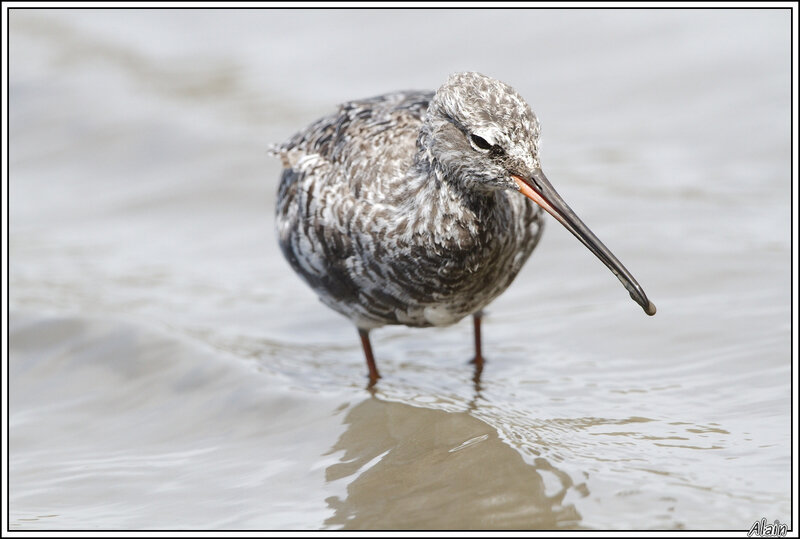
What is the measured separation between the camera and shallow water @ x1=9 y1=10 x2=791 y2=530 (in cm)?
544

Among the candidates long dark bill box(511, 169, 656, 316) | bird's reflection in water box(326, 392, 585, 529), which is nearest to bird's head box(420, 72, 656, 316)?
long dark bill box(511, 169, 656, 316)

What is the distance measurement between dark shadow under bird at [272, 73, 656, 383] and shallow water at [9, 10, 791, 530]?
2.49 feet

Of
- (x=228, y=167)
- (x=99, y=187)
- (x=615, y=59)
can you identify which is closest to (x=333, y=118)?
(x=228, y=167)

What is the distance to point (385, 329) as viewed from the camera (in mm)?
8188

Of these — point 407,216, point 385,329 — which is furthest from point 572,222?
point 385,329

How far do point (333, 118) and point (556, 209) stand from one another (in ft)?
7.86

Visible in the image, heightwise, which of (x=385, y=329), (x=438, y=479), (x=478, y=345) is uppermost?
(x=385, y=329)

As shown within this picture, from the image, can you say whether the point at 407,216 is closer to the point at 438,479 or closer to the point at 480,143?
the point at 480,143

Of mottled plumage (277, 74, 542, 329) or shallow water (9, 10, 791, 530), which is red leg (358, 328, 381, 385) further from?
mottled plumage (277, 74, 542, 329)

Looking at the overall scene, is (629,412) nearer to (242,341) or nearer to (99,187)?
(242,341)

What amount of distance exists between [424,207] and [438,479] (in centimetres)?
Result: 144

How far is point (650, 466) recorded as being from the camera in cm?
524

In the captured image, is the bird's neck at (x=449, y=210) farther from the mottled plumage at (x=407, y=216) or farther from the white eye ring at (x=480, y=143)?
the white eye ring at (x=480, y=143)

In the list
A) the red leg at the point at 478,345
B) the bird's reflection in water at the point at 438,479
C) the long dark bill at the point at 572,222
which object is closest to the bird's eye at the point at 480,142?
the long dark bill at the point at 572,222
